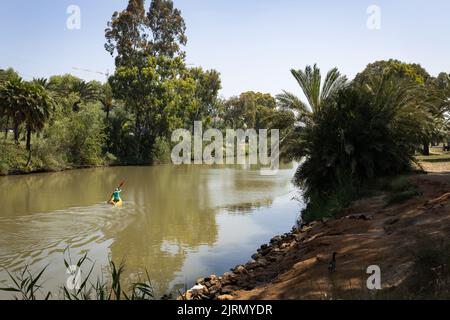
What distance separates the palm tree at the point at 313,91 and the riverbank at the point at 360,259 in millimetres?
7186

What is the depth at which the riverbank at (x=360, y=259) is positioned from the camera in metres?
5.28

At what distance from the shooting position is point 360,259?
6680 millimetres

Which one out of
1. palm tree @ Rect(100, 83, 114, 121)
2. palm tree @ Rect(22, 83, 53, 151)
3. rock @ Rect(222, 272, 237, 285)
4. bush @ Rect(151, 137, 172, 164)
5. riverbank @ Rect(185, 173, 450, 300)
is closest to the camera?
riverbank @ Rect(185, 173, 450, 300)

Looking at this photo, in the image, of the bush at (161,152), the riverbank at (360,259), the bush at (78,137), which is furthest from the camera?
the bush at (161,152)

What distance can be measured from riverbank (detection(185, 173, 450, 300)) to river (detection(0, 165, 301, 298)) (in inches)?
61.2

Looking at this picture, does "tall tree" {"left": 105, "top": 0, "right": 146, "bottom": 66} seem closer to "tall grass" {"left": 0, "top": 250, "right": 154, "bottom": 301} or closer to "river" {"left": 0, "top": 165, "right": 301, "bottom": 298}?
"river" {"left": 0, "top": 165, "right": 301, "bottom": 298}

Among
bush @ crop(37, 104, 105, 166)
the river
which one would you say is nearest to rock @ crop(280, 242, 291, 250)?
the river

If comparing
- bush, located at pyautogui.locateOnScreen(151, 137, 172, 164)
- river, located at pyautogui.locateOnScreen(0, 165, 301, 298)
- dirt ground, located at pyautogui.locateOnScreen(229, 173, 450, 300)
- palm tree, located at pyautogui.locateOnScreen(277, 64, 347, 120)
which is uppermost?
palm tree, located at pyautogui.locateOnScreen(277, 64, 347, 120)

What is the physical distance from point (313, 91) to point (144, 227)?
29.9 ft

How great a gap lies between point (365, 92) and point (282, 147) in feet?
12.8

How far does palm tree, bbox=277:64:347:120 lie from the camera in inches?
715

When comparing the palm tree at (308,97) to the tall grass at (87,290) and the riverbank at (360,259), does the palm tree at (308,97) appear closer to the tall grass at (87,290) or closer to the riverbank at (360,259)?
the riverbank at (360,259)

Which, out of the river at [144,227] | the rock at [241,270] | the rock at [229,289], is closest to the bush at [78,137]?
the river at [144,227]

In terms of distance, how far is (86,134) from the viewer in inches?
1703
